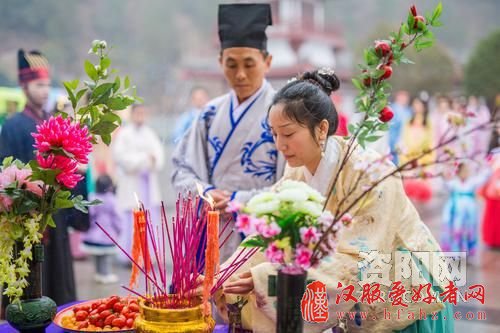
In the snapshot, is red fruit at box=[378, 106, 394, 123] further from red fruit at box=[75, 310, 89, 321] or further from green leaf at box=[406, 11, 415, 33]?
red fruit at box=[75, 310, 89, 321]

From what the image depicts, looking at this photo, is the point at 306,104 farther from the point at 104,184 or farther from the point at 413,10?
the point at 104,184

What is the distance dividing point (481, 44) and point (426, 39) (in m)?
13.8

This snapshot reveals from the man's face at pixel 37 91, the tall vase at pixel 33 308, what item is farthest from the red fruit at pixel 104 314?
the man's face at pixel 37 91

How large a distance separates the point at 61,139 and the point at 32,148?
1885 millimetres

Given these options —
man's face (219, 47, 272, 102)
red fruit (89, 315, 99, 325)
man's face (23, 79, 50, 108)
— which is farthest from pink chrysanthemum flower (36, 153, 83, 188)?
man's face (23, 79, 50, 108)

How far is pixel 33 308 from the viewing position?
5.35ft

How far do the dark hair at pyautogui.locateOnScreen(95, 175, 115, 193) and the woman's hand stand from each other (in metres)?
3.75

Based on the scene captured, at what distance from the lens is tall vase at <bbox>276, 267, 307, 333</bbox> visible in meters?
1.28

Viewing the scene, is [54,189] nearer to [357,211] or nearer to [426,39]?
[357,211]

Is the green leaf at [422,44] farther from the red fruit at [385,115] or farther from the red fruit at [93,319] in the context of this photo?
the red fruit at [93,319]

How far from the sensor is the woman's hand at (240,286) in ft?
5.22

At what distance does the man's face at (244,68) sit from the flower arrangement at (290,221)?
4.18ft

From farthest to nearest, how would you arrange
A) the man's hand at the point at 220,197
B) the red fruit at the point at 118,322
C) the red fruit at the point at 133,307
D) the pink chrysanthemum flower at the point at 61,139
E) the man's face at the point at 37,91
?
the man's face at the point at 37,91, the man's hand at the point at 220,197, the red fruit at the point at 133,307, the red fruit at the point at 118,322, the pink chrysanthemum flower at the point at 61,139

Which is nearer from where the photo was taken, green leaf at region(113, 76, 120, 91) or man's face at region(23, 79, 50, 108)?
green leaf at region(113, 76, 120, 91)
